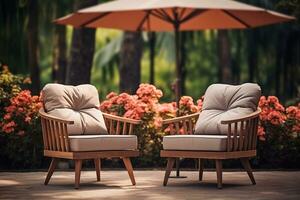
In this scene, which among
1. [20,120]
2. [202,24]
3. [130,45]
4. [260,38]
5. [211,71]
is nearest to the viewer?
→ [20,120]

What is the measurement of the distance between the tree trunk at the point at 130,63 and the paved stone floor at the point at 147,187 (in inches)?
210

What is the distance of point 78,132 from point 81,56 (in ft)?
15.0

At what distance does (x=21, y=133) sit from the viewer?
8914mm

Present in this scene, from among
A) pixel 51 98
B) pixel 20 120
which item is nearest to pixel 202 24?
pixel 20 120

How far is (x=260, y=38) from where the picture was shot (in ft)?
67.6

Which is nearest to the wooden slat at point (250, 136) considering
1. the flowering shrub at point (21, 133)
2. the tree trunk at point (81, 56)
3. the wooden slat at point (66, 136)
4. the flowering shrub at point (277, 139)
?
the wooden slat at point (66, 136)

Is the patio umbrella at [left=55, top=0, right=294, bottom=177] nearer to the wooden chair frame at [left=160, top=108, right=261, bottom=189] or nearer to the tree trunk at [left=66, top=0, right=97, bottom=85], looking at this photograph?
the wooden chair frame at [left=160, top=108, right=261, bottom=189]

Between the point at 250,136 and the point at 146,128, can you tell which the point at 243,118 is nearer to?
the point at 250,136

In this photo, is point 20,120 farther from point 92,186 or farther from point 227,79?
point 227,79

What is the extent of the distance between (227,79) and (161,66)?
13.0 meters

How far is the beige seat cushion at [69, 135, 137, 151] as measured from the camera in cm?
685

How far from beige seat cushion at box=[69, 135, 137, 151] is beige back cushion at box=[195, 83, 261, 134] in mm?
764

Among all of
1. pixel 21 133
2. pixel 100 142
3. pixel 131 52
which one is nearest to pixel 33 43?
pixel 131 52

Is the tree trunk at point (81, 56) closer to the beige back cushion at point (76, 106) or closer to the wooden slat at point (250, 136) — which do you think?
the beige back cushion at point (76, 106)
